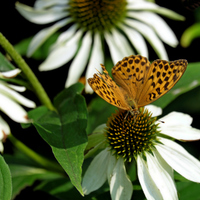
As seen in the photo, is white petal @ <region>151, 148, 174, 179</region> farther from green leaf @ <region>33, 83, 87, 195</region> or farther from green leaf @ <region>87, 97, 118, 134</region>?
green leaf @ <region>87, 97, 118, 134</region>

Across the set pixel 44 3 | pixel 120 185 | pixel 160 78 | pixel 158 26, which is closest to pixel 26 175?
pixel 120 185

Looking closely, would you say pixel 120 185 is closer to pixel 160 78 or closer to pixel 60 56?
pixel 160 78

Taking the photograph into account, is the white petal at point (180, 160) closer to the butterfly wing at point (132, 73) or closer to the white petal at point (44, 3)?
the butterfly wing at point (132, 73)

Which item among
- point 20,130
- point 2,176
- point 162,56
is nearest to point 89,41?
point 162,56

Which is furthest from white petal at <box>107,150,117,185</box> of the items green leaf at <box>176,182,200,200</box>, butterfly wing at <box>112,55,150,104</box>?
green leaf at <box>176,182,200,200</box>

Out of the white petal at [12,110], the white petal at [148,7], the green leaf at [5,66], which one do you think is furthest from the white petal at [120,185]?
the white petal at [148,7]

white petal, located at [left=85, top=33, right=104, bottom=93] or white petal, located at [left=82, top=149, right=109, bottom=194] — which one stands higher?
white petal, located at [left=85, top=33, right=104, bottom=93]
